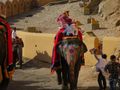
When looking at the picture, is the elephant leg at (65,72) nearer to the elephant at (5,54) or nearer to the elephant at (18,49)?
the elephant at (5,54)

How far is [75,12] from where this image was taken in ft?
109

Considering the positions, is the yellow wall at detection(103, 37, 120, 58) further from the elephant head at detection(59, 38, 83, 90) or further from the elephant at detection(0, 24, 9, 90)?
the elephant at detection(0, 24, 9, 90)

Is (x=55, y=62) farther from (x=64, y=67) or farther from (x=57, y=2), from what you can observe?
(x=57, y=2)

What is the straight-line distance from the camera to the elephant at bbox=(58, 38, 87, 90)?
13898mm

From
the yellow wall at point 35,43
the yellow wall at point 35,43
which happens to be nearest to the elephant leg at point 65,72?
the yellow wall at point 35,43

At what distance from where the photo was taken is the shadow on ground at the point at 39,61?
20.1 metres

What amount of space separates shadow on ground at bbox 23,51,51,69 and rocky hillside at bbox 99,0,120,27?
25.8ft

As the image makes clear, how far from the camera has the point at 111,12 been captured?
95.7 feet

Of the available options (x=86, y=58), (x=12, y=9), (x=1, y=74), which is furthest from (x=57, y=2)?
(x=1, y=74)

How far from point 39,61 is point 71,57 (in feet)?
22.4

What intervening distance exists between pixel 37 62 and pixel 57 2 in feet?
58.4

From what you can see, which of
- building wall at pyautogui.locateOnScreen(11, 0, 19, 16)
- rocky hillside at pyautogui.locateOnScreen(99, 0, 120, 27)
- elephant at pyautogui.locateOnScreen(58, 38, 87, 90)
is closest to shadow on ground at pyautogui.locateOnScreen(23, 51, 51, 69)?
elephant at pyautogui.locateOnScreen(58, 38, 87, 90)

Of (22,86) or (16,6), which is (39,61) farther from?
(16,6)

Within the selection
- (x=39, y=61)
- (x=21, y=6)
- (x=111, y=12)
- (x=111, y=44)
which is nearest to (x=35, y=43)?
(x=39, y=61)
